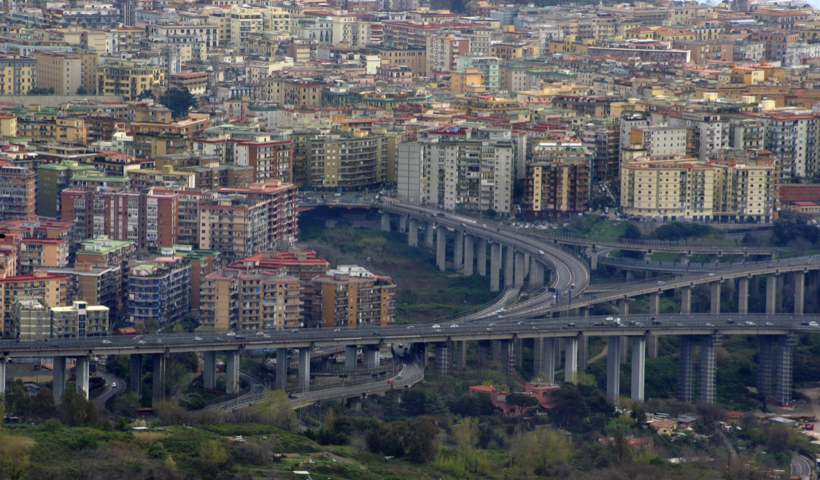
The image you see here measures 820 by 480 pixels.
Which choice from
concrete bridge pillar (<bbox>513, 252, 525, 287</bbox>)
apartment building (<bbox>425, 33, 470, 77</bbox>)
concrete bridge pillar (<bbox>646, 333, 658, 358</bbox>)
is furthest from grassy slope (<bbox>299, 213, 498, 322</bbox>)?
apartment building (<bbox>425, 33, 470, 77</bbox>)

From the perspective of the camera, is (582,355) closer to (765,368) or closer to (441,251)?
(765,368)

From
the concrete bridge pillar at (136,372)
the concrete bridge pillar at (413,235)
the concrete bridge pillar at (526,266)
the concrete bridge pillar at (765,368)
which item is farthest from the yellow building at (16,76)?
the concrete bridge pillar at (765,368)

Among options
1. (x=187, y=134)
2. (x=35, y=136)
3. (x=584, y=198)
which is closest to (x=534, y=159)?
(x=584, y=198)

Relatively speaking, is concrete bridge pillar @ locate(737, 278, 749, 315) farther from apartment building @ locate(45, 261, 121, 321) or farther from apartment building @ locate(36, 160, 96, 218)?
apartment building @ locate(36, 160, 96, 218)

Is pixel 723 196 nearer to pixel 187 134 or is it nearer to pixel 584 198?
pixel 584 198

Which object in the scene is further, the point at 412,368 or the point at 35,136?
the point at 35,136

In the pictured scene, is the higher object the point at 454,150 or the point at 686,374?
the point at 454,150

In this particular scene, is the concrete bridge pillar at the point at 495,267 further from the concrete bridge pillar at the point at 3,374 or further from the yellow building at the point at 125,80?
the yellow building at the point at 125,80
